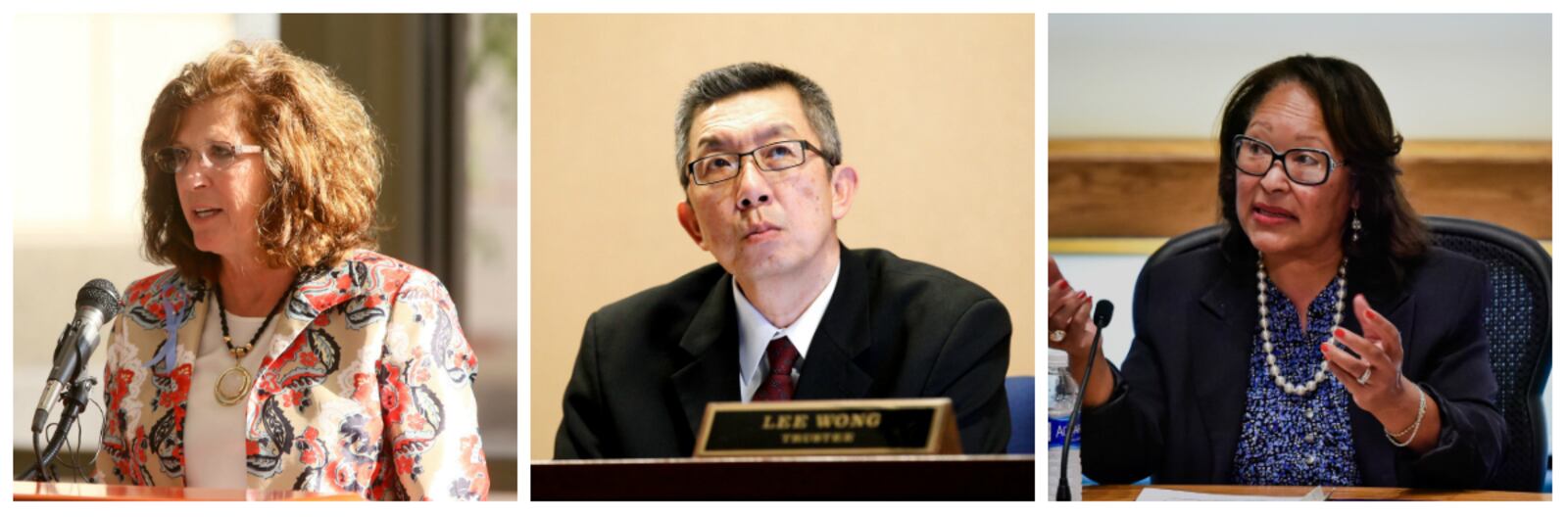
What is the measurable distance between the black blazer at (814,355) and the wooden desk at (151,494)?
53 cm

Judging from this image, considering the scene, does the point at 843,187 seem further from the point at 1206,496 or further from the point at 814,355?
the point at 1206,496

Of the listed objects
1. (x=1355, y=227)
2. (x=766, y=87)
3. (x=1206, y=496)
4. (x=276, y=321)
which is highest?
(x=766, y=87)

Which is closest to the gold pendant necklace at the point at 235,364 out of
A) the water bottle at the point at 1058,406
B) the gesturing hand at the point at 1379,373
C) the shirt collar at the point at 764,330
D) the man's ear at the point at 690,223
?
the man's ear at the point at 690,223

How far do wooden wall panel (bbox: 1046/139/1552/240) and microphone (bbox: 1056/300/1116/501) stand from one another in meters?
0.15

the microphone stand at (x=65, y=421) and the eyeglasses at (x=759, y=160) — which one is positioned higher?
the eyeglasses at (x=759, y=160)

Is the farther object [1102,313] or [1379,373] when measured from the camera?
[1102,313]

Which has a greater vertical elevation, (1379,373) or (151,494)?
(1379,373)

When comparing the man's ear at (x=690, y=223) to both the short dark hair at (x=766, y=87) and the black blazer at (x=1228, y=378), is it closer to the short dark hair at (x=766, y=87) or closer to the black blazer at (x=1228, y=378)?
the short dark hair at (x=766, y=87)

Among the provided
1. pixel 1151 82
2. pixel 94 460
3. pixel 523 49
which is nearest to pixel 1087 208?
pixel 1151 82

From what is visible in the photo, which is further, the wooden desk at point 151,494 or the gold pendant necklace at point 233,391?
the gold pendant necklace at point 233,391

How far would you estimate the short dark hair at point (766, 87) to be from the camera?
3.12 m

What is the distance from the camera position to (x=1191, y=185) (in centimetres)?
316

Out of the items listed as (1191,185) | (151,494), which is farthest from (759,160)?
(151,494)

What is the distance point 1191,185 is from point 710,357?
1020mm
